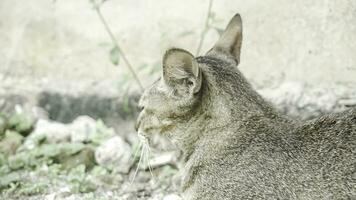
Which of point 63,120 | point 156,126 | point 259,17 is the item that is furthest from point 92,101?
point 156,126

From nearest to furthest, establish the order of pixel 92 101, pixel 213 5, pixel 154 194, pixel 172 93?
1. pixel 172 93
2. pixel 154 194
3. pixel 213 5
4. pixel 92 101

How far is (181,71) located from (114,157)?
203cm

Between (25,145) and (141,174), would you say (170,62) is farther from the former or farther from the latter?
(25,145)

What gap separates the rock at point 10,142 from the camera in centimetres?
651

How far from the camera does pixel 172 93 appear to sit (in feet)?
15.0

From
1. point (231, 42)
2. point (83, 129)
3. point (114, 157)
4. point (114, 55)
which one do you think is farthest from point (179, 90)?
point (83, 129)

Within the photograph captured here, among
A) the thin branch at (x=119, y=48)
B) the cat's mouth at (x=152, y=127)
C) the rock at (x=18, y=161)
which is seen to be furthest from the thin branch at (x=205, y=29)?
the rock at (x=18, y=161)

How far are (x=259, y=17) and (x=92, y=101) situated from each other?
1621 mm

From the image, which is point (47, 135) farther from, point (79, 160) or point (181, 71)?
point (181, 71)

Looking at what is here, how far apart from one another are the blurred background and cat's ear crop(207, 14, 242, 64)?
2.85 ft

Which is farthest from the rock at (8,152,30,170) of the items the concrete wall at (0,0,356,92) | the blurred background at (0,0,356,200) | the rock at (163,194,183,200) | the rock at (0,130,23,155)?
the rock at (163,194,183,200)

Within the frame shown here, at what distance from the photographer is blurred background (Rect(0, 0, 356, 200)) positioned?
5992mm

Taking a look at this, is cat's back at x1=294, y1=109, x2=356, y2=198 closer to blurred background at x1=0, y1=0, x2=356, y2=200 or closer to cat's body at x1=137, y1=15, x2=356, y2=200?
cat's body at x1=137, y1=15, x2=356, y2=200

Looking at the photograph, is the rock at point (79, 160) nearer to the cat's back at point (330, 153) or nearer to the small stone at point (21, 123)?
the small stone at point (21, 123)
